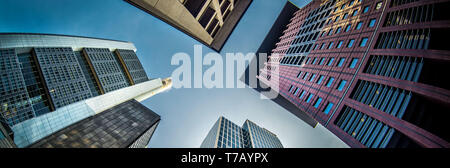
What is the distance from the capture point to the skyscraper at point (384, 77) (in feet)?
54.4

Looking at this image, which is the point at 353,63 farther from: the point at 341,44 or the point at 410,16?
the point at 410,16

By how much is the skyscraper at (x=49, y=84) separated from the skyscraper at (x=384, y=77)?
61.8 meters

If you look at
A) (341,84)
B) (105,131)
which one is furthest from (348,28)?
(105,131)

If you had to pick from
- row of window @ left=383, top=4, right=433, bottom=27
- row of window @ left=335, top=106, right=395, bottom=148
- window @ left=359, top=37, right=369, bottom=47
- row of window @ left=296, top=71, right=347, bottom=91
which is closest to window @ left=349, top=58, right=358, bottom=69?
window @ left=359, top=37, right=369, bottom=47

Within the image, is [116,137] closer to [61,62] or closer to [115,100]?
[115,100]

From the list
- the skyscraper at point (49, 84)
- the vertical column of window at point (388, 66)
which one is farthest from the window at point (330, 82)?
the skyscraper at point (49, 84)

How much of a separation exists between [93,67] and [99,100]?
26.0m

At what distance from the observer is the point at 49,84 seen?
58.9 metres

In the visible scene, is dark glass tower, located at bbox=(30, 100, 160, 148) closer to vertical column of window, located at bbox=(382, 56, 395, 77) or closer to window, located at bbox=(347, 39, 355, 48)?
window, located at bbox=(347, 39, 355, 48)

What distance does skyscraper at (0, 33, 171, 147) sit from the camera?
1861 inches

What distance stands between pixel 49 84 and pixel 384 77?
90044 mm

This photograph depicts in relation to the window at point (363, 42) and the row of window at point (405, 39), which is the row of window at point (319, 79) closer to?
the window at point (363, 42)

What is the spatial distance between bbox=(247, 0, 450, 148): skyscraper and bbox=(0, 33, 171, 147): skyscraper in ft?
203

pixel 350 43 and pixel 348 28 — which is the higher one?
pixel 348 28
